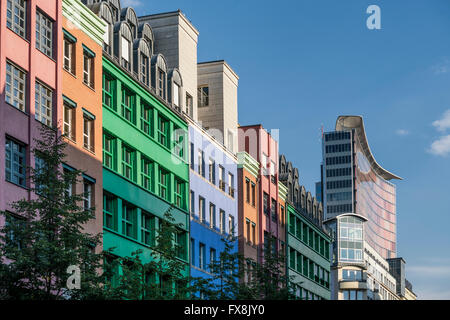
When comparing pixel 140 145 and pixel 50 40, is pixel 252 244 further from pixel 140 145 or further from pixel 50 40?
pixel 50 40

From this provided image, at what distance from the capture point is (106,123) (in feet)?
167

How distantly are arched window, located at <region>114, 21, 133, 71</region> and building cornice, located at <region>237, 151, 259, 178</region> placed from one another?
2161cm

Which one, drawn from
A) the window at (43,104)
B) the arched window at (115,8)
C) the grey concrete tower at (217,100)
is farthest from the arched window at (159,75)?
the window at (43,104)

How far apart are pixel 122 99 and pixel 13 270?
26.7 m

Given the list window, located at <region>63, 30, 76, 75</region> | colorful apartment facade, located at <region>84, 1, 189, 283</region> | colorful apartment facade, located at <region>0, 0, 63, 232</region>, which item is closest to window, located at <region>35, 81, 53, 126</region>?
colorful apartment facade, located at <region>0, 0, 63, 232</region>

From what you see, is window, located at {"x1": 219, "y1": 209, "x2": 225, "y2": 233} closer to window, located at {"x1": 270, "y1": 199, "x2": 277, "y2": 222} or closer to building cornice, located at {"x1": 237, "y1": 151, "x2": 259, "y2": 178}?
building cornice, located at {"x1": 237, "y1": 151, "x2": 259, "y2": 178}

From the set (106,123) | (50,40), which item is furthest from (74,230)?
(106,123)

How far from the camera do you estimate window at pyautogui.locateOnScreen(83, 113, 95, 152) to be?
4794 centimetres

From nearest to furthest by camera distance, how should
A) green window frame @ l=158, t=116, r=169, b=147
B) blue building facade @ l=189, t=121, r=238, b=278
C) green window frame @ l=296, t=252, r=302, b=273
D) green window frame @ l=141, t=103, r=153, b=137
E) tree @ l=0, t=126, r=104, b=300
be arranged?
1. tree @ l=0, t=126, r=104, b=300
2. green window frame @ l=141, t=103, r=153, b=137
3. green window frame @ l=158, t=116, r=169, b=147
4. blue building facade @ l=189, t=121, r=238, b=278
5. green window frame @ l=296, t=252, r=302, b=273

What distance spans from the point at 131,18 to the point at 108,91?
7.95m

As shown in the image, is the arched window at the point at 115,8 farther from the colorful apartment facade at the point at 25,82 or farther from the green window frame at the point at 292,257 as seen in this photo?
the green window frame at the point at 292,257

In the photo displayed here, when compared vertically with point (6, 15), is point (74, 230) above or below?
below
